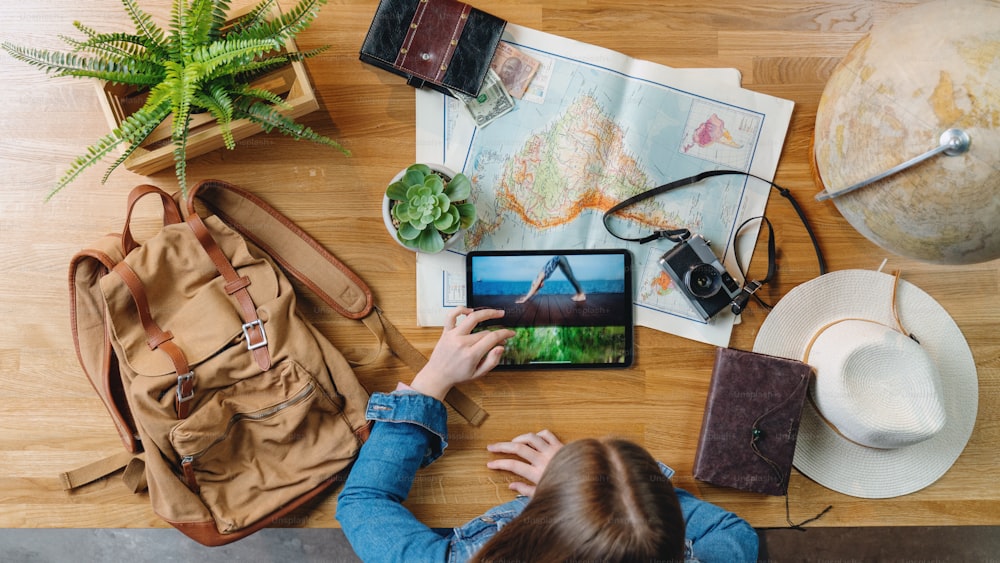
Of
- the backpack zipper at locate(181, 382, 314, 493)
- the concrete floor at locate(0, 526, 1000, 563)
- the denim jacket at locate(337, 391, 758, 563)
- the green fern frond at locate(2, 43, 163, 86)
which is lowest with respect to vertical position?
the concrete floor at locate(0, 526, 1000, 563)

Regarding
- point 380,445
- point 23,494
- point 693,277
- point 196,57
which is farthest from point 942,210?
point 23,494

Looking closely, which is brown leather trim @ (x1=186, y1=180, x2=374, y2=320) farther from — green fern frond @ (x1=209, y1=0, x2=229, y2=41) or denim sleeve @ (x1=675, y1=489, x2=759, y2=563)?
denim sleeve @ (x1=675, y1=489, x2=759, y2=563)

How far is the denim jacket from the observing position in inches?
43.8

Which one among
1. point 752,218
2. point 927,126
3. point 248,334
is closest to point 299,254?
point 248,334

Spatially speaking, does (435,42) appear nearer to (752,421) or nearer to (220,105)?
(220,105)

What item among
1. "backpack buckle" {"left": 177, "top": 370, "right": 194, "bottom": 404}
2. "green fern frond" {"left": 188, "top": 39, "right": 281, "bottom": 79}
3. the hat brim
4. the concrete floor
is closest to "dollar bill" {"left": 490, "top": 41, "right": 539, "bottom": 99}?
"green fern frond" {"left": 188, "top": 39, "right": 281, "bottom": 79}

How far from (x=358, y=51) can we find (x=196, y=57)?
33 cm

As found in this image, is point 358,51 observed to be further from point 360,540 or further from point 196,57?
point 360,540

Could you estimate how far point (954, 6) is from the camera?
783 mm

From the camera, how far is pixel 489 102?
1.25 meters

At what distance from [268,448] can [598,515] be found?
2.25 feet

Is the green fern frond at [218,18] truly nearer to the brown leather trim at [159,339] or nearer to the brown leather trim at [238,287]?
the brown leather trim at [238,287]

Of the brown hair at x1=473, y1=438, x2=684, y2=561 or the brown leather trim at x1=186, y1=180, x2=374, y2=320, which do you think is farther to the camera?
the brown leather trim at x1=186, y1=180, x2=374, y2=320

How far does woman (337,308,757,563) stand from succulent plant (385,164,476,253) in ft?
0.57
